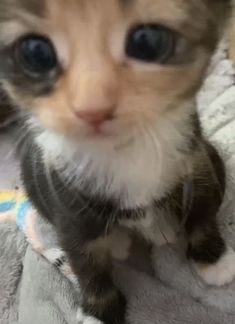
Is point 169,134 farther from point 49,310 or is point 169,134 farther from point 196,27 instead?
point 49,310

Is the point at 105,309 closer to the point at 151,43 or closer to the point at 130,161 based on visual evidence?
the point at 130,161

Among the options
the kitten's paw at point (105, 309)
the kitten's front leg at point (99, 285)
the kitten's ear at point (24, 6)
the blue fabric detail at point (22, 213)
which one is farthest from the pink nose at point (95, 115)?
the blue fabric detail at point (22, 213)

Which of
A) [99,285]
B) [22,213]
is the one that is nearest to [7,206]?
[22,213]

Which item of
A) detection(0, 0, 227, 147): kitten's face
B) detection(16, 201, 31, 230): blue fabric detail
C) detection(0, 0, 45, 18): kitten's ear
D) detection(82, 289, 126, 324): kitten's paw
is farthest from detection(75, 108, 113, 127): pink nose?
detection(16, 201, 31, 230): blue fabric detail

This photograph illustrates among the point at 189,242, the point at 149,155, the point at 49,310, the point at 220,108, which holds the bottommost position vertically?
the point at 49,310

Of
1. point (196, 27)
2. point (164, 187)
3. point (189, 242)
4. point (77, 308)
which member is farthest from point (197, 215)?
point (196, 27)

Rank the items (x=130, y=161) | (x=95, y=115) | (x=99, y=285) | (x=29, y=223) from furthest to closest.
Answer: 1. (x=29, y=223)
2. (x=99, y=285)
3. (x=130, y=161)
4. (x=95, y=115)

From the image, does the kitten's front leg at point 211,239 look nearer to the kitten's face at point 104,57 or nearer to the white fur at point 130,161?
the white fur at point 130,161

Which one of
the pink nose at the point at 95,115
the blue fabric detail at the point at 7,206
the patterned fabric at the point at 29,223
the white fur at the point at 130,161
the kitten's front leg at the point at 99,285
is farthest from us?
the blue fabric detail at the point at 7,206
